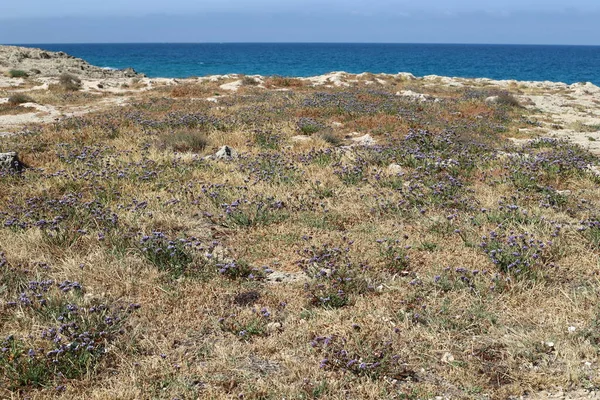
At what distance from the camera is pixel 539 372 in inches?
168

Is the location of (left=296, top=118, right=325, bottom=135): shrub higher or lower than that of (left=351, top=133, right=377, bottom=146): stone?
higher

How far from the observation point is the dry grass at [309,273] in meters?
4.26

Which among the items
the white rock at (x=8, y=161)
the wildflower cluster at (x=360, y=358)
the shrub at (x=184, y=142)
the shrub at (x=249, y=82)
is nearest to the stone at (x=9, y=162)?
the white rock at (x=8, y=161)

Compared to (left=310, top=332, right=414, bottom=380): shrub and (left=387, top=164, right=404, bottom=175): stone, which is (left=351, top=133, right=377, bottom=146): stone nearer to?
(left=387, top=164, right=404, bottom=175): stone

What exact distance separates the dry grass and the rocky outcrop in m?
36.7

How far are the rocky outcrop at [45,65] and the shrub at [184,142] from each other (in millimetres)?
32968

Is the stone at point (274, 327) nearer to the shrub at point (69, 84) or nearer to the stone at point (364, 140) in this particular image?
the stone at point (364, 140)

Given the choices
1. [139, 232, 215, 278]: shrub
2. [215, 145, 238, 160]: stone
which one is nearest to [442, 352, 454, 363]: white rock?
[139, 232, 215, 278]: shrub

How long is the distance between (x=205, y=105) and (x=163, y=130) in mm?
6600

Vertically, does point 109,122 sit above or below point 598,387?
above

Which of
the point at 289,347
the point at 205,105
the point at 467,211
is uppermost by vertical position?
the point at 205,105

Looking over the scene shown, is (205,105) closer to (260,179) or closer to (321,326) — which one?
(260,179)

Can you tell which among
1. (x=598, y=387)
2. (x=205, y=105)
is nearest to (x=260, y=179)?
(x=598, y=387)

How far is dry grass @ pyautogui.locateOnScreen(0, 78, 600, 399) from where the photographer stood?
4.26 metres
